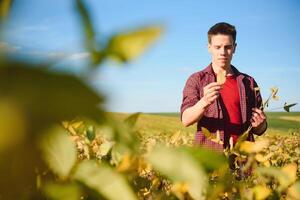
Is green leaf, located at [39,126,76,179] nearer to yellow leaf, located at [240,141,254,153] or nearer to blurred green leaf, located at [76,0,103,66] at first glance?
blurred green leaf, located at [76,0,103,66]

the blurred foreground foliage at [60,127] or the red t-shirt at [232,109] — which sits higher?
the blurred foreground foliage at [60,127]

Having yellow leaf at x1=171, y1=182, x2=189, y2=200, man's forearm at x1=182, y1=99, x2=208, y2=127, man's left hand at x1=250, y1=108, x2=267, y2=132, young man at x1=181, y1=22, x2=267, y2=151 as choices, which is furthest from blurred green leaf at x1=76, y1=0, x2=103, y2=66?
young man at x1=181, y1=22, x2=267, y2=151

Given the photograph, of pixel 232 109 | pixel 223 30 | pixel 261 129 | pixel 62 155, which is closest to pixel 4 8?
pixel 62 155

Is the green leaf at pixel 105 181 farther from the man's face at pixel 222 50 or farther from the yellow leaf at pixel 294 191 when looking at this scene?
the man's face at pixel 222 50

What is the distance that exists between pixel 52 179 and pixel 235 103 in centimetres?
385

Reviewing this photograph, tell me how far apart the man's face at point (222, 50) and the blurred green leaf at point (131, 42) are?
13.3ft

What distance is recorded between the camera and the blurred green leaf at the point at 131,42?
27 centimetres

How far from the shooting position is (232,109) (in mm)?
4168

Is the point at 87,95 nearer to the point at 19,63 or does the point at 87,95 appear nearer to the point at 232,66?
the point at 19,63

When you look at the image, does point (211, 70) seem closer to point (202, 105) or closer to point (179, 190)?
point (202, 105)

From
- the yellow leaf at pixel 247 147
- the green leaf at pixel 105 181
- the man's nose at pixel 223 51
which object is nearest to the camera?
the green leaf at pixel 105 181

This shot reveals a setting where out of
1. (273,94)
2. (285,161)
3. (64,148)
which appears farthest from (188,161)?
(285,161)

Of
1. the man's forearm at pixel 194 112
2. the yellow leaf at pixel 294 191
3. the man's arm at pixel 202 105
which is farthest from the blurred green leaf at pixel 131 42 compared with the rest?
the man's forearm at pixel 194 112

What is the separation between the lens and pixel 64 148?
1.38 ft
